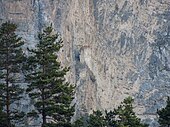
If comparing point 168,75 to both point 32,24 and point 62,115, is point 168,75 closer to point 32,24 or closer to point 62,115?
point 32,24

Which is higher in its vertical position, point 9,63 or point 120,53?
point 120,53

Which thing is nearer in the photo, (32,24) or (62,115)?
(62,115)

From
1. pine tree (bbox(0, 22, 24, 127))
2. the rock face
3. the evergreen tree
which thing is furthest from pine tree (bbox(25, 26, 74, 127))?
the rock face

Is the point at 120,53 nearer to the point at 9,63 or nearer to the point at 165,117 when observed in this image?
the point at 165,117

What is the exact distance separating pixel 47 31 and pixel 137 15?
49022mm

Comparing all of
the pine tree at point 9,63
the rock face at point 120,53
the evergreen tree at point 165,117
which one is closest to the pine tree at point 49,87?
the pine tree at point 9,63

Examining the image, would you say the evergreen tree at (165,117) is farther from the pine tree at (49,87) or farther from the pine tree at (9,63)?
the pine tree at (9,63)

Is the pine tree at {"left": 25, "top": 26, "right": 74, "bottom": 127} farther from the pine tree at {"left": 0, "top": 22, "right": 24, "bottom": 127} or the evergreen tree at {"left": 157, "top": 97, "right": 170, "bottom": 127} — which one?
the evergreen tree at {"left": 157, "top": 97, "right": 170, "bottom": 127}

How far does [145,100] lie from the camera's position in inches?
2908

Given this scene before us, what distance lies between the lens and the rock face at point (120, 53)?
67.2 meters

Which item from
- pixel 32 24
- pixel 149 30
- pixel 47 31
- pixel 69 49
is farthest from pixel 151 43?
pixel 47 31

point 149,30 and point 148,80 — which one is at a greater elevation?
point 149,30

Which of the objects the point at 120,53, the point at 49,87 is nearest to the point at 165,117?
the point at 49,87

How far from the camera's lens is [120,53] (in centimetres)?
7525
